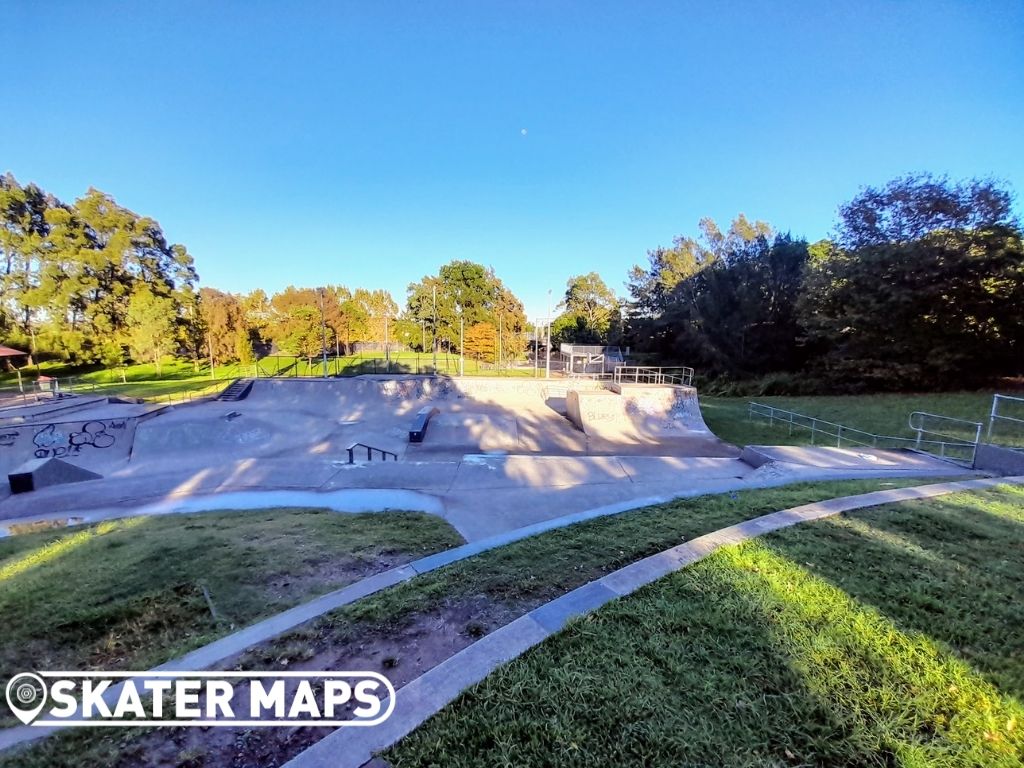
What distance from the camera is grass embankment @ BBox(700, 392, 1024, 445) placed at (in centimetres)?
1405

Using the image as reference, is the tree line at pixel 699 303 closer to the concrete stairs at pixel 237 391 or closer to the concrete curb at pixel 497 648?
the concrete stairs at pixel 237 391

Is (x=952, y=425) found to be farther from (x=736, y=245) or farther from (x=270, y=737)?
(x=736, y=245)

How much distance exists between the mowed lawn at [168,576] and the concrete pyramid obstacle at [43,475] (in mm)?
5899

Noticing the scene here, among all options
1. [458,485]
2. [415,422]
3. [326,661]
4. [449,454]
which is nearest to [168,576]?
[326,661]

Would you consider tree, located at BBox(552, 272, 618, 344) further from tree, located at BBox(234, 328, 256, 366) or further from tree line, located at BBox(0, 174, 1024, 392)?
tree, located at BBox(234, 328, 256, 366)

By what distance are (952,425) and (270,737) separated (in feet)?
61.6

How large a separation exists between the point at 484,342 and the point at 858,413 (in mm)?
27549

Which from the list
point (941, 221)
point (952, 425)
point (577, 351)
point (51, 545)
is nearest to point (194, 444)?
point (51, 545)

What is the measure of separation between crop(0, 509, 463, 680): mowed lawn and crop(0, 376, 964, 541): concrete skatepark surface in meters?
1.49

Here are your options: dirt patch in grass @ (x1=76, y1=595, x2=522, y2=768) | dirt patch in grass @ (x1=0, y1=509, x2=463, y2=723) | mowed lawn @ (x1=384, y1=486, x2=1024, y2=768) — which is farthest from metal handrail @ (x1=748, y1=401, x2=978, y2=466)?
dirt patch in grass @ (x1=0, y1=509, x2=463, y2=723)

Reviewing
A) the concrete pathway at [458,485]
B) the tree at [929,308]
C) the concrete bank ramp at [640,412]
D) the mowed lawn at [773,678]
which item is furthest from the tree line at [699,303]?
the mowed lawn at [773,678]

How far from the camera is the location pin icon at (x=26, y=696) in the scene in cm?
249

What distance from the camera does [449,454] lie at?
1212 cm

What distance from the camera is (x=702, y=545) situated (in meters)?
3.92
